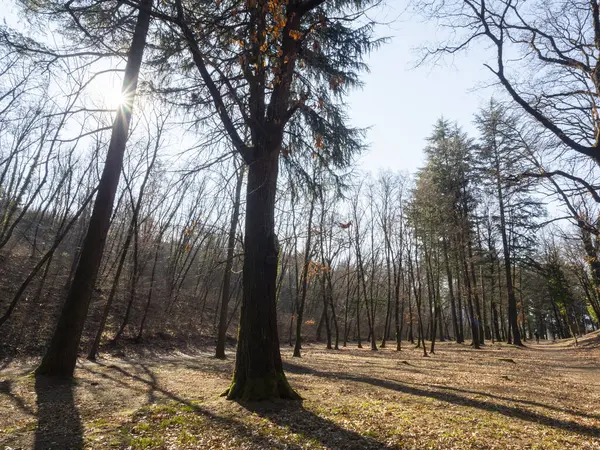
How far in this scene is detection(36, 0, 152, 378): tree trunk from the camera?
664 centimetres

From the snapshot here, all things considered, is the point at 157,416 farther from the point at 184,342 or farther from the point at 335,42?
the point at 184,342

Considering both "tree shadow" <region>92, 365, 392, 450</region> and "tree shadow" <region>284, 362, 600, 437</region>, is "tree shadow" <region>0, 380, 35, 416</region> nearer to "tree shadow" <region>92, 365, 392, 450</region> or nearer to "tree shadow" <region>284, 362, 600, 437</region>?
"tree shadow" <region>92, 365, 392, 450</region>

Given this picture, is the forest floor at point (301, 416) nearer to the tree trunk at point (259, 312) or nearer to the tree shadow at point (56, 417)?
the tree shadow at point (56, 417)

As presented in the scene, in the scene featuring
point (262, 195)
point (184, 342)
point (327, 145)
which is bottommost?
point (184, 342)

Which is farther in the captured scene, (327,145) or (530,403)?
(327,145)

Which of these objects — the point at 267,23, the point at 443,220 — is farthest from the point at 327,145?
the point at 443,220

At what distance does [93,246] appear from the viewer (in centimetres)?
715

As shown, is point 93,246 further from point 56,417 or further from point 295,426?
point 295,426

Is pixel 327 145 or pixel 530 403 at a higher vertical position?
pixel 327 145

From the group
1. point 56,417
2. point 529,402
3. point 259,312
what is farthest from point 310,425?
point 529,402

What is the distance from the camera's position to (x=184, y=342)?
58.3ft

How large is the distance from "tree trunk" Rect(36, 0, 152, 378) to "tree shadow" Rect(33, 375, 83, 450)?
43 cm

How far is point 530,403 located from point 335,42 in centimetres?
801

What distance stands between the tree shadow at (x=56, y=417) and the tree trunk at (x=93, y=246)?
428 millimetres
